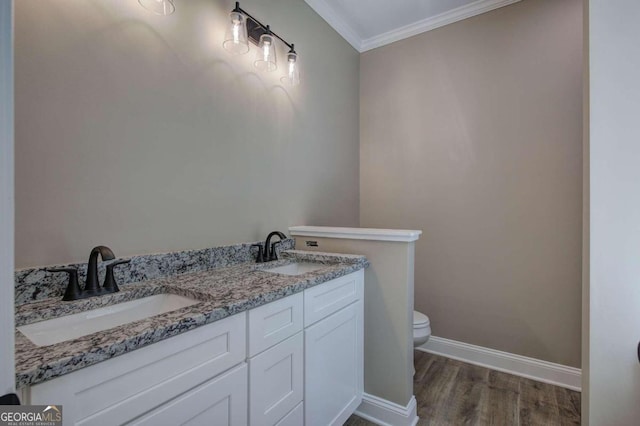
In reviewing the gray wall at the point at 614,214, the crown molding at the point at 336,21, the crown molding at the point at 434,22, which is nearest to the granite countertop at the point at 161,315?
the gray wall at the point at 614,214

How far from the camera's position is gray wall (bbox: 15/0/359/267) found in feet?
3.33

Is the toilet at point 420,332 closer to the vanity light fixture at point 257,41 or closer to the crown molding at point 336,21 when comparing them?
the vanity light fixture at point 257,41

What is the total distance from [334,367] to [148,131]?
139 centimetres

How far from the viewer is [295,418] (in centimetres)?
120

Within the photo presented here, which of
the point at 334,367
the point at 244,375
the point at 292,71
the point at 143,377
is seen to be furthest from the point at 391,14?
the point at 143,377

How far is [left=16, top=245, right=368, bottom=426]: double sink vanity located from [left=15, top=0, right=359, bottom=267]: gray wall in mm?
198

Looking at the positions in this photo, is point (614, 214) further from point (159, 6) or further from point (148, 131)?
point (159, 6)

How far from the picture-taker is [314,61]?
2.30m

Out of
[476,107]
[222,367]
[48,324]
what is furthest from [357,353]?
[476,107]

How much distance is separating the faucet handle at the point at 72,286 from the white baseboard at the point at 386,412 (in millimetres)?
1526

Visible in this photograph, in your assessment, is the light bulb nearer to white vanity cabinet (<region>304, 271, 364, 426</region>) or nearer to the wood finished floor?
white vanity cabinet (<region>304, 271, 364, 426</region>)

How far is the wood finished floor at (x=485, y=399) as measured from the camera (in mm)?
1710

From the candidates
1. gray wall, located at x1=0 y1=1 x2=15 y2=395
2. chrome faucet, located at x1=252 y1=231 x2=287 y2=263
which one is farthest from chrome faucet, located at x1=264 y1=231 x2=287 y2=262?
gray wall, located at x1=0 y1=1 x2=15 y2=395

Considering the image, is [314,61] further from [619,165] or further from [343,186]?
[619,165]
